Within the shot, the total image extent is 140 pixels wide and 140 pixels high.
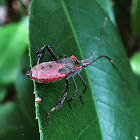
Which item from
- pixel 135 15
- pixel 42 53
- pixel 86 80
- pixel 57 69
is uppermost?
pixel 42 53

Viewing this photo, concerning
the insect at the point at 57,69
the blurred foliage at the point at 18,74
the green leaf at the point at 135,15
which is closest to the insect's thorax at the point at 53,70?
the insect at the point at 57,69

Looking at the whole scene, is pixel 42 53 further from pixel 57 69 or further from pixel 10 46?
pixel 10 46

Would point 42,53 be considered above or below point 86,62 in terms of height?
above


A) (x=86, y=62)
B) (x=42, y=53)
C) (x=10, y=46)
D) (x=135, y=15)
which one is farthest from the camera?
(x=135, y=15)

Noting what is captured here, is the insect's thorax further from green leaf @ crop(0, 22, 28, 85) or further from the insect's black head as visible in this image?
green leaf @ crop(0, 22, 28, 85)

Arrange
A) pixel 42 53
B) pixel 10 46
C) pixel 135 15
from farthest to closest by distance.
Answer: pixel 135 15 → pixel 10 46 → pixel 42 53

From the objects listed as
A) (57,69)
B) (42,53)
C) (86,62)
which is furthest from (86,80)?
(42,53)

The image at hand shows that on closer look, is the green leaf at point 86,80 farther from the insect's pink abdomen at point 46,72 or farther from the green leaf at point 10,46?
the green leaf at point 10,46
